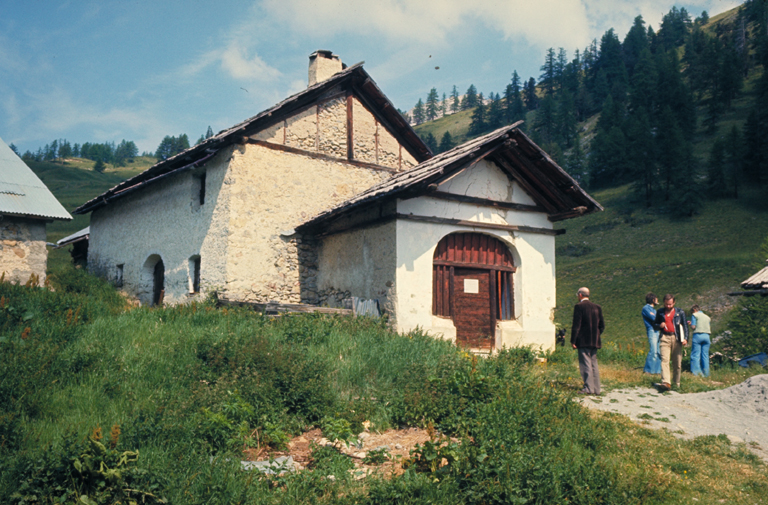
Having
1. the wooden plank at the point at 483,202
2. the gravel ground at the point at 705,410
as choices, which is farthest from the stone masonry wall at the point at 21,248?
the gravel ground at the point at 705,410

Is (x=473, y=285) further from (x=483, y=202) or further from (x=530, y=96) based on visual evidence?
(x=530, y=96)

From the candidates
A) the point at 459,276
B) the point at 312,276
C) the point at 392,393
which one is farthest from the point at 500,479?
the point at 312,276

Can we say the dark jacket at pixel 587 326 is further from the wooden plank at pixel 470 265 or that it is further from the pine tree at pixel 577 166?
the pine tree at pixel 577 166

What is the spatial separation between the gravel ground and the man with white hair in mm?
294

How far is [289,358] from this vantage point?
6.87 metres

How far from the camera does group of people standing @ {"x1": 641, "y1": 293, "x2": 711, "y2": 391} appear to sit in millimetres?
9539

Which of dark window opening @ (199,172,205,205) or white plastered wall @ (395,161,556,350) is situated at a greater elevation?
dark window opening @ (199,172,205,205)

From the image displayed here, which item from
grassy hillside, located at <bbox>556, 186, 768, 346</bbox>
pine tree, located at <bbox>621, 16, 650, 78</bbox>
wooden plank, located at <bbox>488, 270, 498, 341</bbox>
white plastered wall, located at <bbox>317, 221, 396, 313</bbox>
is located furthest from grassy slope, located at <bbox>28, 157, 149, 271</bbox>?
pine tree, located at <bbox>621, 16, 650, 78</bbox>

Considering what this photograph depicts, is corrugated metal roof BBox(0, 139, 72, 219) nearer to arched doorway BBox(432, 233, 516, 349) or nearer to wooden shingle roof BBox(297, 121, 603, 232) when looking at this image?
wooden shingle roof BBox(297, 121, 603, 232)

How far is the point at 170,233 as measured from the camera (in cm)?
1534

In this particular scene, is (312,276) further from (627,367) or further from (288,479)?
(288,479)

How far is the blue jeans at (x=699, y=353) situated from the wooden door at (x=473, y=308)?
4.61m

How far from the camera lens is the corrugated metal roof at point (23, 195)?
1309 centimetres

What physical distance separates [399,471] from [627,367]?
902cm
